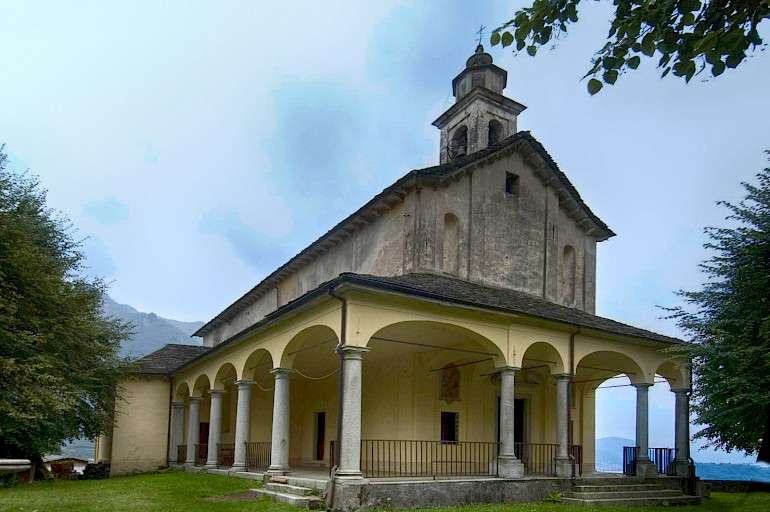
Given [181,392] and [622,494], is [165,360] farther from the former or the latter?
[622,494]

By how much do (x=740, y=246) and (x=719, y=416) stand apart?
4.02m

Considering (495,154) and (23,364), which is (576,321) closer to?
(495,154)

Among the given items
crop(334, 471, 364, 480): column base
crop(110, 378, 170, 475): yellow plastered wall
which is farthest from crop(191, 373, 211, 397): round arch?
crop(334, 471, 364, 480): column base

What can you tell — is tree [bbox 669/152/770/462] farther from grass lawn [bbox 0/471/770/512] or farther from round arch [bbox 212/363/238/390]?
round arch [bbox 212/363/238/390]

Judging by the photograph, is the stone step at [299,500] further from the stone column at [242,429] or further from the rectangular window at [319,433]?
the rectangular window at [319,433]

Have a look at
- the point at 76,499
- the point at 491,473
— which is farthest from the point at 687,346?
the point at 76,499

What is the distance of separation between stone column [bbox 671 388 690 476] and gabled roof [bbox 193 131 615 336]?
6484 mm

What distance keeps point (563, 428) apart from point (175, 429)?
16.9 meters

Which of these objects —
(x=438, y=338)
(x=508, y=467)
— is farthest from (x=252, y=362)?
(x=508, y=467)

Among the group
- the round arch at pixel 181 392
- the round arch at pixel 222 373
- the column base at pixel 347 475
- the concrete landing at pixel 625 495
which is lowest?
the concrete landing at pixel 625 495

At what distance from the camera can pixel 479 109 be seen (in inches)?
858

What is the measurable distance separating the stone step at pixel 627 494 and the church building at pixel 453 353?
0.07 metres

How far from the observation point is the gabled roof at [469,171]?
1828 cm

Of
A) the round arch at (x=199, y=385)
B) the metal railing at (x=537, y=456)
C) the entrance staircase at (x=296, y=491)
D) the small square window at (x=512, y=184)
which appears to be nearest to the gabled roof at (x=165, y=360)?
the round arch at (x=199, y=385)
